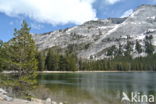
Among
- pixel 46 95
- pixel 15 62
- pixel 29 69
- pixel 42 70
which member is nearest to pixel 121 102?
pixel 46 95

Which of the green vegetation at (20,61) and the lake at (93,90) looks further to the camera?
the lake at (93,90)

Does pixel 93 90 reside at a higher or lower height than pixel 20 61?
lower

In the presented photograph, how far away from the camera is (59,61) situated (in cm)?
17062

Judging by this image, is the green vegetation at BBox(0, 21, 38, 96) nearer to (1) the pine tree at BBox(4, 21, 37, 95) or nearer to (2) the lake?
(1) the pine tree at BBox(4, 21, 37, 95)

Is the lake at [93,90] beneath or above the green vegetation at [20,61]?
beneath

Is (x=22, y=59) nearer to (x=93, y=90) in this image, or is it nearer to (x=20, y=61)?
(x=20, y=61)

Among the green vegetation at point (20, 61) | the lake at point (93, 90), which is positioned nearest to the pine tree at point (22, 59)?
the green vegetation at point (20, 61)

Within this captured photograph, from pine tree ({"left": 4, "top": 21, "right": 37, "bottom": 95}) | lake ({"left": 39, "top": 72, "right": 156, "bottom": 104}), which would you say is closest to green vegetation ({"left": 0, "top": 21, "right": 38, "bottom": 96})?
pine tree ({"left": 4, "top": 21, "right": 37, "bottom": 95})

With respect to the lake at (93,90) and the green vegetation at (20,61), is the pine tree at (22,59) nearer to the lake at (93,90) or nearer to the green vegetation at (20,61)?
the green vegetation at (20,61)

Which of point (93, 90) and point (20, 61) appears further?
point (93, 90)

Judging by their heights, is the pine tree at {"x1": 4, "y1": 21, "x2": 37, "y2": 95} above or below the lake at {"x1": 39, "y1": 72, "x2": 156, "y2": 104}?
above

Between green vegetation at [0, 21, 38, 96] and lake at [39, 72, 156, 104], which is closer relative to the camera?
green vegetation at [0, 21, 38, 96]

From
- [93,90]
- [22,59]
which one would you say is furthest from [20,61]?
[93,90]

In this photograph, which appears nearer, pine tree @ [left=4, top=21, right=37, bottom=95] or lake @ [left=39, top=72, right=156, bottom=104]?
pine tree @ [left=4, top=21, right=37, bottom=95]
